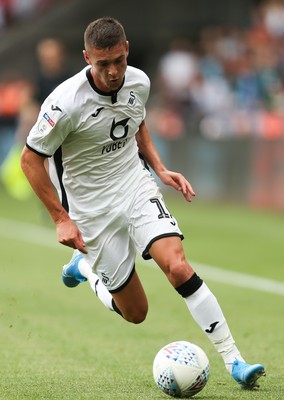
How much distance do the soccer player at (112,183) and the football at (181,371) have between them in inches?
7.5

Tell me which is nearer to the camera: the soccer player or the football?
the football

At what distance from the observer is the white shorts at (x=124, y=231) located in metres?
6.82

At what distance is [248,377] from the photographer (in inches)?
249

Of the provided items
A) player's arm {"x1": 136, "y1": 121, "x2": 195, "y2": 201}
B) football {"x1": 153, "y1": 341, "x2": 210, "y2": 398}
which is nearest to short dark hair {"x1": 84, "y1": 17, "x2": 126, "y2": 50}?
player's arm {"x1": 136, "y1": 121, "x2": 195, "y2": 201}

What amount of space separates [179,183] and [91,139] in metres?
0.70

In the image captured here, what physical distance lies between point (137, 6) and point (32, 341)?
66.9 feet

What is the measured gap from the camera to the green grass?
660cm

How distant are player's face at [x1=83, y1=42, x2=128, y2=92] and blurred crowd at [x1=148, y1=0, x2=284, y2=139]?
38.8ft

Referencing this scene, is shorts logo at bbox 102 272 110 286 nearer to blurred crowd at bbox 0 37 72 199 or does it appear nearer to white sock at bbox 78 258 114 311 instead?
white sock at bbox 78 258 114 311

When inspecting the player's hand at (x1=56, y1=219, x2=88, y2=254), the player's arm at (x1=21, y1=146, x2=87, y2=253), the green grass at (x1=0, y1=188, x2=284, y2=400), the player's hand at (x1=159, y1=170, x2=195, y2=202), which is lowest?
the green grass at (x1=0, y1=188, x2=284, y2=400)

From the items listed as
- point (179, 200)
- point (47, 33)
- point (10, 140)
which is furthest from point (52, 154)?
point (47, 33)

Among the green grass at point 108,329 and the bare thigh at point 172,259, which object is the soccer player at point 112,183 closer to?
the bare thigh at point 172,259

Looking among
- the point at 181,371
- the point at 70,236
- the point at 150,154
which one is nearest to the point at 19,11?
the point at 150,154

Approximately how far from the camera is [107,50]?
21.2 ft
